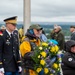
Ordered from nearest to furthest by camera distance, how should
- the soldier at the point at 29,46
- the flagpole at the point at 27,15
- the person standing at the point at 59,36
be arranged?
the soldier at the point at 29,46, the flagpole at the point at 27,15, the person standing at the point at 59,36

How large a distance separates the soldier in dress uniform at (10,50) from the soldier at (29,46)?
242 mm

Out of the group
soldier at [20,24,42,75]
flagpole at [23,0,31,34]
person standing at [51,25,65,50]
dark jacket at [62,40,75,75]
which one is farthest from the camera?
person standing at [51,25,65,50]

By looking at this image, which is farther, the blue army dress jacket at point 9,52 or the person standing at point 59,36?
the person standing at point 59,36

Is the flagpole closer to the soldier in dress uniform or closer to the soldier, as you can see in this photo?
the soldier in dress uniform

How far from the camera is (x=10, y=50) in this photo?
6.32 metres

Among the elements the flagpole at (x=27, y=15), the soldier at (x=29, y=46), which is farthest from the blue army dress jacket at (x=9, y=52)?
the flagpole at (x=27, y=15)

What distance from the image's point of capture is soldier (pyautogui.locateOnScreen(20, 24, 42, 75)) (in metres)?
6.11

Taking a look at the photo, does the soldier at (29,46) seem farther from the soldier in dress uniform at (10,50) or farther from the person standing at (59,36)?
the person standing at (59,36)

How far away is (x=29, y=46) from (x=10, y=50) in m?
0.39

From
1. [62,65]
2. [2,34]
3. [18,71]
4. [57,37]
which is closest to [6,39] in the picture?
[2,34]

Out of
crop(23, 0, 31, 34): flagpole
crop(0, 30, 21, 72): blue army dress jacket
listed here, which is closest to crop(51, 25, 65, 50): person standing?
crop(23, 0, 31, 34): flagpole

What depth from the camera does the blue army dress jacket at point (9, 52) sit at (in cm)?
625

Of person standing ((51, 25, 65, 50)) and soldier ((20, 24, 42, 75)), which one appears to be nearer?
soldier ((20, 24, 42, 75))

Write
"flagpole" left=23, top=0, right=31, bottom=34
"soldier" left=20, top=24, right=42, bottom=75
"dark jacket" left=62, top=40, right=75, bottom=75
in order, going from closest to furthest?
1. "soldier" left=20, top=24, right=42, bottom=75
2. "dark jacket" left=62, top=40, right=75, bottom=75
3. "flagpole" left=23, top=0, right=31, bottom=34
